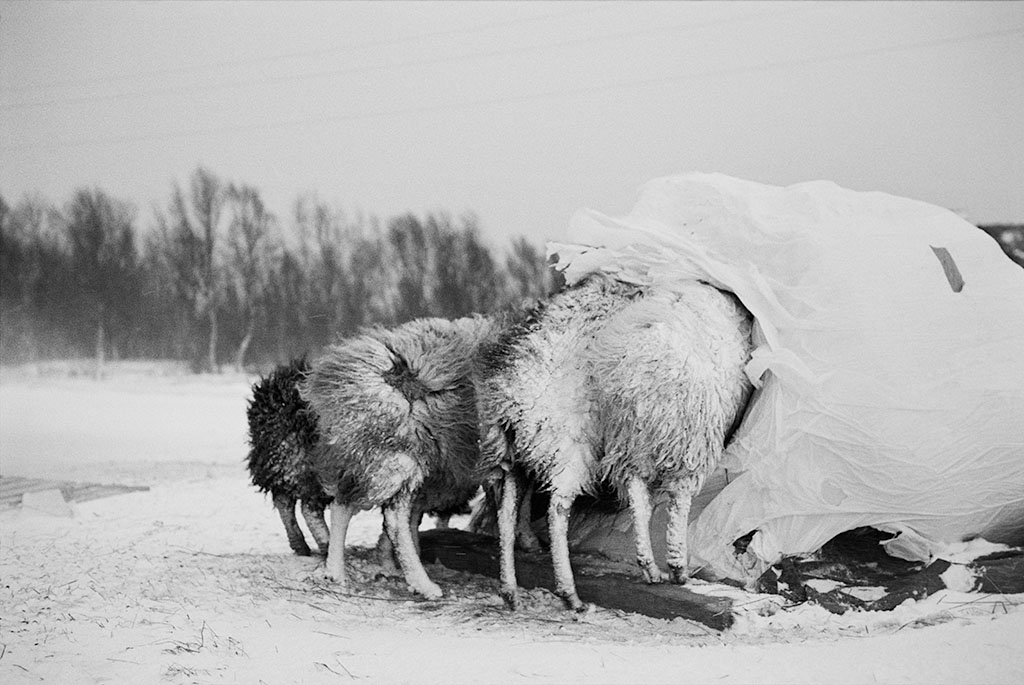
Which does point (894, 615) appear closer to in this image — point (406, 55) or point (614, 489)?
point (614, 489)

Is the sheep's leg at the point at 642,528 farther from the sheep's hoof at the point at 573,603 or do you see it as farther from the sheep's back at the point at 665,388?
the sheep's hoof at the point at 573,603

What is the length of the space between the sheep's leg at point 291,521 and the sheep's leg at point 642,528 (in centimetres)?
260

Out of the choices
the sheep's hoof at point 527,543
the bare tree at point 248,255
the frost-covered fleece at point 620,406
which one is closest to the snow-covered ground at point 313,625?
the sheep's hoof at point 527,543

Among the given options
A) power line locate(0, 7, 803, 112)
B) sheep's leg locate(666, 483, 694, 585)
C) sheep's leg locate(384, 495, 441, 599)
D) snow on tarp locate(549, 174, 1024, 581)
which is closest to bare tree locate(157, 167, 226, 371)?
power line locate(0, 7, 803, 112)

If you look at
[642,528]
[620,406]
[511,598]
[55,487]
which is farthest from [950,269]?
[55,487]

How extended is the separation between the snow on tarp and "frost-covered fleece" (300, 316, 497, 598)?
51.1 inches

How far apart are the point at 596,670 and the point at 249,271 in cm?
776

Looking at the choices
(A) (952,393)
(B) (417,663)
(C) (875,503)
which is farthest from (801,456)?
(B) (417,663)

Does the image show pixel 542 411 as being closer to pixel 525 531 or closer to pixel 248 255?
pixel 525 531

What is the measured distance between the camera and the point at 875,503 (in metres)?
4.34

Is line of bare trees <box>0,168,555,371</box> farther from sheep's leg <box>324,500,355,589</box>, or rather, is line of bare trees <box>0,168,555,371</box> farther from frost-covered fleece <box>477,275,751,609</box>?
frost-covered fleece <box>477,275,751,609</box>

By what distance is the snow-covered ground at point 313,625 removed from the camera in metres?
3.32

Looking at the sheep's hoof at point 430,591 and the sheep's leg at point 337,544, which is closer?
the sheep's hoof at point 430,591

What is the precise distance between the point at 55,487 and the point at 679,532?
4568 millimetres
